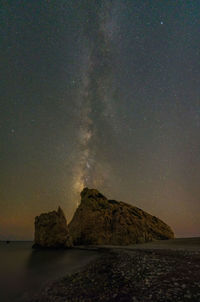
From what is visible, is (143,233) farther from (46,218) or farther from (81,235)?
(46,218)

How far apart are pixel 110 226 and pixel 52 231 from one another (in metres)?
22.1

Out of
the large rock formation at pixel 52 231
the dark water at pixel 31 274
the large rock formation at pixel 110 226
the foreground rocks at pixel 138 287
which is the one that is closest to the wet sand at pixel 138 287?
the foreground rocks at pixel 138 287

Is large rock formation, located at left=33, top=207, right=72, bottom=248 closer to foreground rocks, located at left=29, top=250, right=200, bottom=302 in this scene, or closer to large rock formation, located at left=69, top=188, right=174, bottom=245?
large rock formation, located at left=69, top=188, right=174, bottom=245

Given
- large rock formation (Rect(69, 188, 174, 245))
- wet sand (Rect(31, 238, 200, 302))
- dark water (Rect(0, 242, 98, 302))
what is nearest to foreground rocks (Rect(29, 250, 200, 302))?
wet sand (Rect(31, 238, 200, 302))

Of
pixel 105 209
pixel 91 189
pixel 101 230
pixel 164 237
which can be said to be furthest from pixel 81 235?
pixel 164 237

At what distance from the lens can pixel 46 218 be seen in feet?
151

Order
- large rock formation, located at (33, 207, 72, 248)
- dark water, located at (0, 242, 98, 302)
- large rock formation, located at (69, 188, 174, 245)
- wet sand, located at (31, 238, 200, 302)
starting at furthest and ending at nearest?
large rock formation, located at (69, 188, 174, 245), large rock formation, located at (33, 207, 72, 248), dark water, located at (0, 242, 98, 302), wet sand, located at (31, 238, 200, 302)

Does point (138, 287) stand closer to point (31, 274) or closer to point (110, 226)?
point (31, 274)

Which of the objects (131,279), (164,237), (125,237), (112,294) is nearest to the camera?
(112,294)

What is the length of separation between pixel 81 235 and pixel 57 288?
2005 inches

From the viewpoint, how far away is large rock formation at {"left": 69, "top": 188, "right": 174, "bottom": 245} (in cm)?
5319

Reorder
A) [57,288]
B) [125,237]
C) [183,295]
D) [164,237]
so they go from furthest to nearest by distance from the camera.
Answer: [164,237] < [125,237] < [57,288] < [183,295]

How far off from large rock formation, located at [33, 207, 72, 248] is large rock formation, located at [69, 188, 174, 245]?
12.0 meters

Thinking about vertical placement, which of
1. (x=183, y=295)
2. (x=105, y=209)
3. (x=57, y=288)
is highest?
(x=105, y=209)
